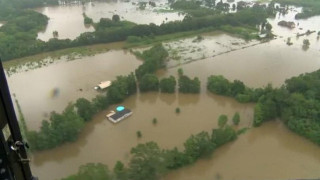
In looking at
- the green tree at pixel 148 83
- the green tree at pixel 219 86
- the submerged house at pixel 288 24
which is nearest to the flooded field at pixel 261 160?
the green tree at pixel 219 86

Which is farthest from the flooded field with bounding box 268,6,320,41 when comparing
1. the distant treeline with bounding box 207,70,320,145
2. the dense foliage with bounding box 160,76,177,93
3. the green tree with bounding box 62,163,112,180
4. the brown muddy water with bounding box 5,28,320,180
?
the green tree with bounding box 62,163,112,180

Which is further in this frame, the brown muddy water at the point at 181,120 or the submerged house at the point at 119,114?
the submerged house at the point at 119,114

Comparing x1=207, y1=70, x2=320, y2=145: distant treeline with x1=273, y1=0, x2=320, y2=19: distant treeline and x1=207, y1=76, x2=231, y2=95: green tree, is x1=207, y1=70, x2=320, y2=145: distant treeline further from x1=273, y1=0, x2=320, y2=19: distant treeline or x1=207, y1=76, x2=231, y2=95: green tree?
x1=273, y1=0, x2=320, y2=19: distant treeline

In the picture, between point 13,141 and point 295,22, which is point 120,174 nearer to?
point 13,141

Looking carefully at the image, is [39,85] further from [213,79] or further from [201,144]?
[201,144]

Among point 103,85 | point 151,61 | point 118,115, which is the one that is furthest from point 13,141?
point 151,61

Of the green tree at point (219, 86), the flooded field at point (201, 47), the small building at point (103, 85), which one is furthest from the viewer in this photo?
the flooded field at point (201, 47)

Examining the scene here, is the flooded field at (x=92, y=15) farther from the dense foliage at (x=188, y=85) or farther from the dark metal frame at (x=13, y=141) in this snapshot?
the dark metal frame at (x=13, y=141)
